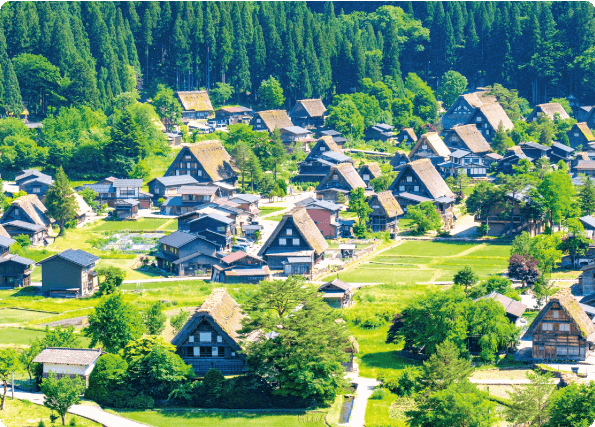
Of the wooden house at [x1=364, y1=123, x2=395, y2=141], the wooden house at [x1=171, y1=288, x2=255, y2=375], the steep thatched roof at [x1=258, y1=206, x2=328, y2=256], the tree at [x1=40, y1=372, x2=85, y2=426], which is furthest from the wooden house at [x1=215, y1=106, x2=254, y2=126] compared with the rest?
the tree at [x1=40, y1=372, x2=85, y2=426]

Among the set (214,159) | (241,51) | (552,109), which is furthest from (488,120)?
(214,159)

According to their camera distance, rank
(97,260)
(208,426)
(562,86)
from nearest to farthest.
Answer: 1. (208,426)
2. (97,260)
3. (562,86)

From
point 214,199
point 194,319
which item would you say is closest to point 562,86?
point 214,199

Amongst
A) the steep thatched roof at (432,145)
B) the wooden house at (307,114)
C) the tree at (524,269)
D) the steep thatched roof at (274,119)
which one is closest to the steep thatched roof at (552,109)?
the steep thatched roof at (432,145)

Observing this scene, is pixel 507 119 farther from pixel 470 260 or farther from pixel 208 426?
pixel 208 426

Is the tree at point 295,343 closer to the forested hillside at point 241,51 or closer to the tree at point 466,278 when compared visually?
the tree at point 466,278

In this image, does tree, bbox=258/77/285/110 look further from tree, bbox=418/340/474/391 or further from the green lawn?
the green lawn

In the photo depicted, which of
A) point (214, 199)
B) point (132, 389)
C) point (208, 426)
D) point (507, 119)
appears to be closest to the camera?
point (208, 426)
